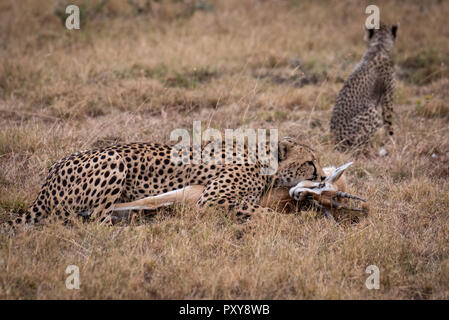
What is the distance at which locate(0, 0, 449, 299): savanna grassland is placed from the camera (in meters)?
A: 3.45

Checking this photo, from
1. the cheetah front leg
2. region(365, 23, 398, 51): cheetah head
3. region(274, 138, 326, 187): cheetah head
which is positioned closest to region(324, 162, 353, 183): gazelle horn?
region(274, 138, 326, 187): cheetah head

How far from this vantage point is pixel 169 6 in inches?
411

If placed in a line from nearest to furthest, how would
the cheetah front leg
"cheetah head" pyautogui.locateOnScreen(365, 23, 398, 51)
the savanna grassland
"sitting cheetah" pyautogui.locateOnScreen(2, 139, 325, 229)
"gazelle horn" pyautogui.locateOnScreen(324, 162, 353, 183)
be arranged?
the savanna grassland, "sitting cheetah" pyautogui.locateOnScreen(2, 139, 325, 229), "gazelle horn" pyautogui.locateOnScreen(324, 162, 353, 183), the cheetah front leg, "cheetah head" pyautogui.locateOnScreen(365, 23, 398, 51)

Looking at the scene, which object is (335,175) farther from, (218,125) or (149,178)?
(218,125)

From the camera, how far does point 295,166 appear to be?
471 cm

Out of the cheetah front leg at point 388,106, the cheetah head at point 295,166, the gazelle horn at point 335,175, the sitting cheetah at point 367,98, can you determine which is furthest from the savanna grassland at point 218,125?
the cheetah head at point 295,166

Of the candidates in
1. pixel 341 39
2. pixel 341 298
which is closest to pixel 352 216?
pixel 341 298

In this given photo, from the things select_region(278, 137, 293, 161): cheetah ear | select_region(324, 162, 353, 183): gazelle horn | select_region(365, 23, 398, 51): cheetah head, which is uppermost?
select_region(365, 23, 398, 51): cheetah head

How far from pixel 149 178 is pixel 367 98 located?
3368 mm

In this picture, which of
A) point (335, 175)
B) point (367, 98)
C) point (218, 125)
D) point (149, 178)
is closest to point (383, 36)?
point (367, 98)

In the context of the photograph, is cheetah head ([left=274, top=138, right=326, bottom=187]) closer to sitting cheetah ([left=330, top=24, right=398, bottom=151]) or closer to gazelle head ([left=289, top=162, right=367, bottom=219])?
gazelle head ([left=289, top=162, right=367, bottom=219])

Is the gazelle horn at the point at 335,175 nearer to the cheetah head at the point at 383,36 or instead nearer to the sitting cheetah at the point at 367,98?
the sitting cheetah at the point at 367,98
